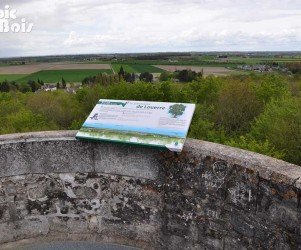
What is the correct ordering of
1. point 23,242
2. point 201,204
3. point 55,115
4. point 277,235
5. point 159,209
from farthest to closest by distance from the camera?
point 55,115 → point 23,242 → point 159,209 → point 201,204 → point 277,235

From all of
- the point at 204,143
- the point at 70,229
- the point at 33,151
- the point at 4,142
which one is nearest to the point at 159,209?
the point at 204,143

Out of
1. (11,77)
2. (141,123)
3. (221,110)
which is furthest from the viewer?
(11,77)

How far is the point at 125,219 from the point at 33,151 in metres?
1.61

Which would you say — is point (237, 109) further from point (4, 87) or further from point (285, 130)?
point (4, 87)

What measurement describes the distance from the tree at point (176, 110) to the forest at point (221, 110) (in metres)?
7.79

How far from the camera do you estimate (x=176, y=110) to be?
203 inches

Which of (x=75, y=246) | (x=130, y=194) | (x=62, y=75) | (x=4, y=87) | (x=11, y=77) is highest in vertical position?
(x=130, y=194)

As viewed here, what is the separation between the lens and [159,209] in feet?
16.4

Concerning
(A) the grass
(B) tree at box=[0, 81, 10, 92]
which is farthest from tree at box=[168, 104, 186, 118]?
(A) the grass

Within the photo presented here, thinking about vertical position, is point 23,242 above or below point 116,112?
below

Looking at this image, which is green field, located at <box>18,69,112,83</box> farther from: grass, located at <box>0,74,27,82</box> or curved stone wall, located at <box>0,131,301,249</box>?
curved stone wall, located at <box>0,131,301,249</box>

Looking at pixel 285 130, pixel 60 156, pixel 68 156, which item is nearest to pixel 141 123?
pixel 68 156

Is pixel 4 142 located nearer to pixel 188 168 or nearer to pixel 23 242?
pixel 23 242

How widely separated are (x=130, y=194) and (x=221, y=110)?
22627 mm
